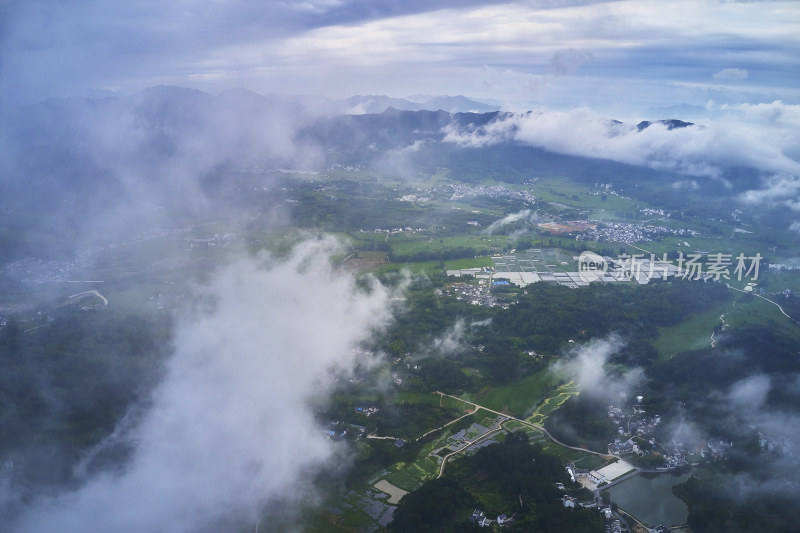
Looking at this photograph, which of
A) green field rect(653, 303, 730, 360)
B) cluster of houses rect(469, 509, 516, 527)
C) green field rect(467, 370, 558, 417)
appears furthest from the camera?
green field rect(653, 303, 730, 360)

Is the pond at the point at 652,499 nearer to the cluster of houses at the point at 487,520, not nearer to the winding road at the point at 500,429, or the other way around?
the winding road at the point at 500,429

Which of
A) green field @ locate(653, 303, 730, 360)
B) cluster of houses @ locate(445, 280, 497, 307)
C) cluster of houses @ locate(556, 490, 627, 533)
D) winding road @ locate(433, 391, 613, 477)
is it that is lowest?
green field @ locate(653, 303, 730, 360)

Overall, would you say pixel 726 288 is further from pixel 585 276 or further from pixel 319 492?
pixel 319 492

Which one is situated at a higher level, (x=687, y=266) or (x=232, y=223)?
(x=232, y=223)

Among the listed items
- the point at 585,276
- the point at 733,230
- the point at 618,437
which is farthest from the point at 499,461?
the point at 733,230

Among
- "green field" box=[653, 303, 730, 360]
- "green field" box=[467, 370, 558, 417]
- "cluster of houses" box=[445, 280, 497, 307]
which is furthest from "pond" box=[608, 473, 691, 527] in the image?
"cluster of houses" box=[445, 280, 497, 307]

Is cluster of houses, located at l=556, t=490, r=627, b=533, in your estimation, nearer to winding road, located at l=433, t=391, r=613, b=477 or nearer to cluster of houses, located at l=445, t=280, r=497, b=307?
winding road, located at l=433, t=391, r=613, b=477

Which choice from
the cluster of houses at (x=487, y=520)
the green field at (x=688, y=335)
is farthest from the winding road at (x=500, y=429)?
the green field at (x=688, y=335)
